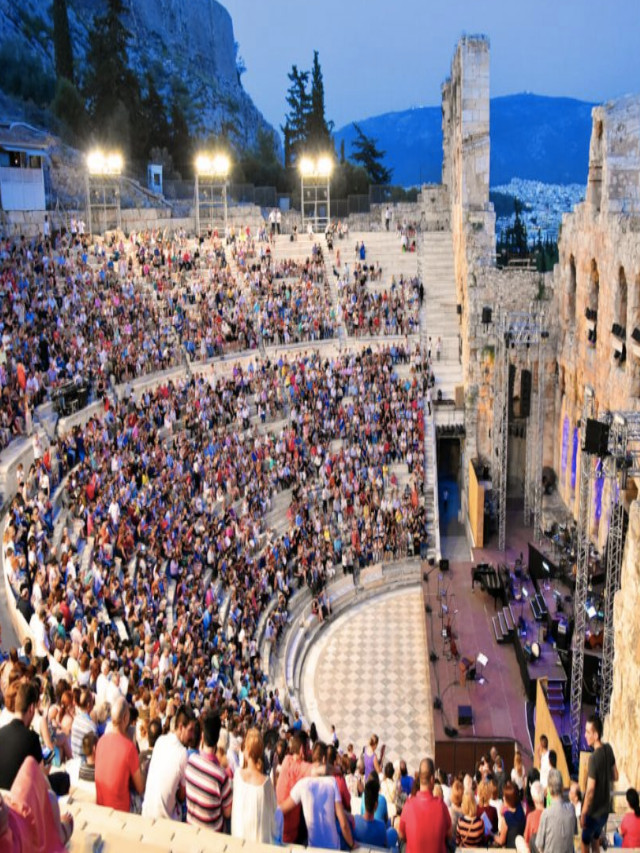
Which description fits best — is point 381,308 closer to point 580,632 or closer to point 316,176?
point 316,176

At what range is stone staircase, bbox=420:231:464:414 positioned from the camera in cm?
3041

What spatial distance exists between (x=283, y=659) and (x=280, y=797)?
13287 mm

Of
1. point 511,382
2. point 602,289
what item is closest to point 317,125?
point 511,382

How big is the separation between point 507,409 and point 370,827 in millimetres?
21723

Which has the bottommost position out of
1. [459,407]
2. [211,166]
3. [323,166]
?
[459,407]

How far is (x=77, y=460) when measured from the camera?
2217cm

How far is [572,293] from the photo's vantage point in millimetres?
27375

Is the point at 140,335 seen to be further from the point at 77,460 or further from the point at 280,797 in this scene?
the point at 280,797

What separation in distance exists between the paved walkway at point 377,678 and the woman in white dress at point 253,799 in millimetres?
11529

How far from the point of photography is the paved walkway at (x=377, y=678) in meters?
18.2

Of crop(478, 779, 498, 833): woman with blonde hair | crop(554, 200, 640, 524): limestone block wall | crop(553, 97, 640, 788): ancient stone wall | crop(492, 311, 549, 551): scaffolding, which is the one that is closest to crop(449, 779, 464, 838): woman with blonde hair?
crop(478, 779, 498, 833): woman with blonde hair

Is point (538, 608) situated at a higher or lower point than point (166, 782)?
lower

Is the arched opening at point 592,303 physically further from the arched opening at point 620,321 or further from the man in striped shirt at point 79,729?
the man in striped shirt at point 79,729

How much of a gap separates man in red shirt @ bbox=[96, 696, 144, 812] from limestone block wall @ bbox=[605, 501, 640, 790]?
7.75 meters
